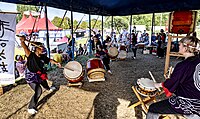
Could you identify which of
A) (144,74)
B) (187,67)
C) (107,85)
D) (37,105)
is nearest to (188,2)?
(144,74)

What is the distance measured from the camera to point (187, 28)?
13.3 feet

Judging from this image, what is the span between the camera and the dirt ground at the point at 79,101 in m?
2.72

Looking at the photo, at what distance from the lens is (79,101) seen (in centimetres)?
321

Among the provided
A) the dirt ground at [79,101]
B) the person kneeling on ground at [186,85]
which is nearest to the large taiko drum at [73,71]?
the dirt ground at [79,101]

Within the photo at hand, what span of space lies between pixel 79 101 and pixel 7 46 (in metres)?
1.60

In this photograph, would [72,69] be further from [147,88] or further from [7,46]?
[147,88]

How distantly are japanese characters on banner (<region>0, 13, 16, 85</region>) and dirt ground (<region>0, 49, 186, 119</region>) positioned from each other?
53 cm

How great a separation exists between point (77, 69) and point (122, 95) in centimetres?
113

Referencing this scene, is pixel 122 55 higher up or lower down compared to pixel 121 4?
lower down

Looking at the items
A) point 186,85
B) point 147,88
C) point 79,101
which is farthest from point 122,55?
point 186,85

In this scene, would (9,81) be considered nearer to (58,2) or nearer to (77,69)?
(77,69)

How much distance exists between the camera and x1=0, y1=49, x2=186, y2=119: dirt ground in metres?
2.72

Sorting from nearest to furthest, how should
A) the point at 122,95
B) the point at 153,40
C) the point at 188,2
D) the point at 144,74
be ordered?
the point at 122,95 < the point at 144,74 < the point at 188,2 < the point at 153,40

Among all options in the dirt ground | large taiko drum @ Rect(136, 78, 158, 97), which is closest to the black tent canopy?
the dirt ground
